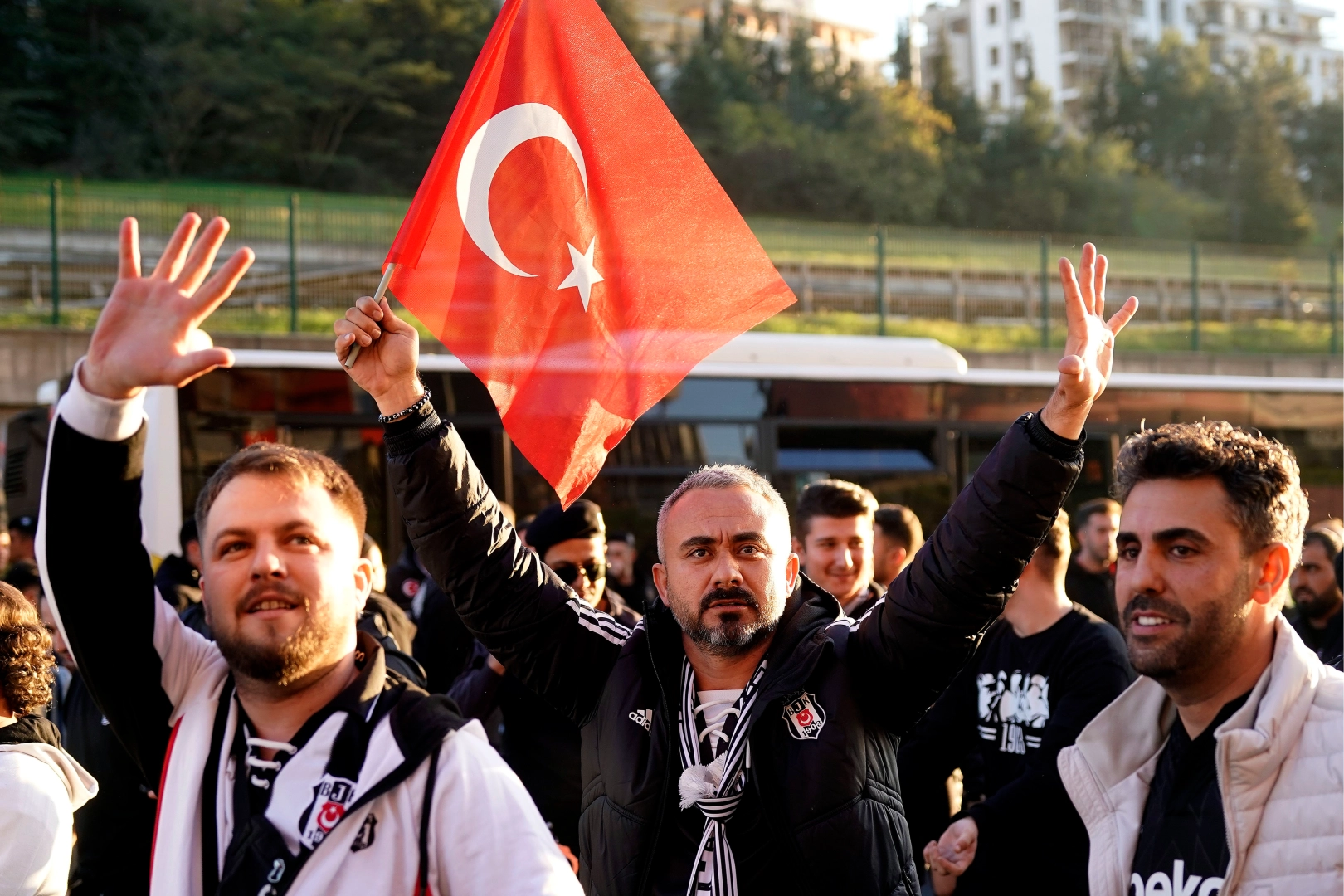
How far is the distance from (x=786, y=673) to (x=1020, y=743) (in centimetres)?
233

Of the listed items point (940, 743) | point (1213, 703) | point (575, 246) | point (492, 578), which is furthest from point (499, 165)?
point (940, 743)

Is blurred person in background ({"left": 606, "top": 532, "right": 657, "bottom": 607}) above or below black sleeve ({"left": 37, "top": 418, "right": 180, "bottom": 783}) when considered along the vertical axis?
below

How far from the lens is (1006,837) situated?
502 centimetres

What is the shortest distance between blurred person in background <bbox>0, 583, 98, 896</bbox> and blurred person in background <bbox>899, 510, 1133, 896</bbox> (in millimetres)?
2908

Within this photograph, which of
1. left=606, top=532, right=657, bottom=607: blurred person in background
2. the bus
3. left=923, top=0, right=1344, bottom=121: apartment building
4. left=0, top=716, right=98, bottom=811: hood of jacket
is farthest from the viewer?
left=923, top=0, right=1344, bottom=121: apartment building

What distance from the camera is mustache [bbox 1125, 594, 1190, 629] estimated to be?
8.68 feet

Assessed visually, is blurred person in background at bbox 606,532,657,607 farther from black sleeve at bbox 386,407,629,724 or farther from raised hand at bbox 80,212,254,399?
raised hand at bbox 80,212,254,399

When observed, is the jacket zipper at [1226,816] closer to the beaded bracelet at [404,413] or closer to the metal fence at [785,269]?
the beaded bracelet at [404,413]

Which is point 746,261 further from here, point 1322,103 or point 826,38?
point 826,38

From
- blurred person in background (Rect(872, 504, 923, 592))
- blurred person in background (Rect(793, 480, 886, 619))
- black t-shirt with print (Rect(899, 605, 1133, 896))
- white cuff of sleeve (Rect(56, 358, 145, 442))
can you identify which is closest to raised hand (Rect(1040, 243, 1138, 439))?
white cuff of sleeve (Rect(56, 358, 145, 442))

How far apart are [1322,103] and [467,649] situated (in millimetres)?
77778

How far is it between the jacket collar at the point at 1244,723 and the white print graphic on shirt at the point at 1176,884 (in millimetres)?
190

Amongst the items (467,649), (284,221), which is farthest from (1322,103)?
(467,649)

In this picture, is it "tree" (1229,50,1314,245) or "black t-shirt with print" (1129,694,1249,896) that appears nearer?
"black t-shirt with print" (1129,694,1249,896)
